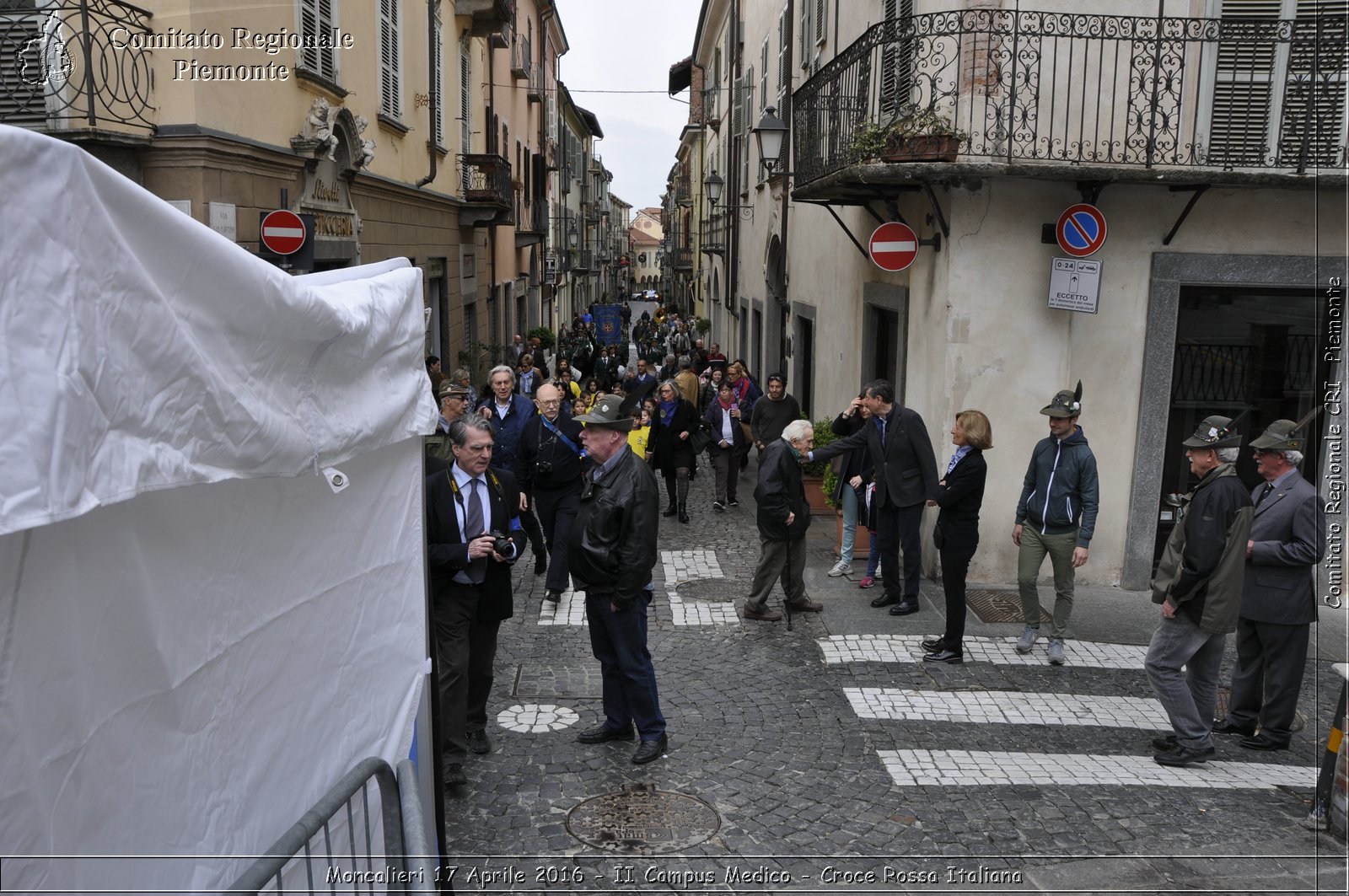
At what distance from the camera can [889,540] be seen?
9.01 meters

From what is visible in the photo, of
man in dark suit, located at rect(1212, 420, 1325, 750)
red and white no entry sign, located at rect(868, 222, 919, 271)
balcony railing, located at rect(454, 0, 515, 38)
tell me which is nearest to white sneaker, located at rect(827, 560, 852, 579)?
red and white no entry sign, located at rect(868, 222, 919, 271)

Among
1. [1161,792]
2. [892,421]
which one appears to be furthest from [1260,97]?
[1161,792]

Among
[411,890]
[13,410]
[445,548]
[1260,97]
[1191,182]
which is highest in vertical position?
[1260,97]

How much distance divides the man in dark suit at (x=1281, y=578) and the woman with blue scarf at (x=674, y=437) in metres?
6.76

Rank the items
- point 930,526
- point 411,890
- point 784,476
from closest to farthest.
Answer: point 411,890, point 784,476, point 930,526

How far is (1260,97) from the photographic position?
9.34 metres

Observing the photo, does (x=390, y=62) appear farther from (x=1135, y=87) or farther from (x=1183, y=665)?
(x=1183, y=665)

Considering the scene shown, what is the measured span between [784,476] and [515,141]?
2343cm

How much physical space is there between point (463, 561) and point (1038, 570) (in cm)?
Answer: 453

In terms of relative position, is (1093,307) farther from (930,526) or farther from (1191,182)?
Result: (930,526)

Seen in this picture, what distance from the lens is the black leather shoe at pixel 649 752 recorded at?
19.0ft

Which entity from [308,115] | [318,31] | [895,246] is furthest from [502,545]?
[318,31]

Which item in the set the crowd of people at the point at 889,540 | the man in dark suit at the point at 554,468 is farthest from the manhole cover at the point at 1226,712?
the man in dark suit at the point at 554,468

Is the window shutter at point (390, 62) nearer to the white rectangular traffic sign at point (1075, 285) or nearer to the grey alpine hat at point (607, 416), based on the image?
the white rectangular traffic sign at point (1075, 285)
